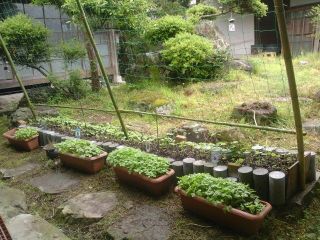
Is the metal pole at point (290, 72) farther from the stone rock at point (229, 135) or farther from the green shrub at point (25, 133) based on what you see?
the green shrub at point (25, 133)

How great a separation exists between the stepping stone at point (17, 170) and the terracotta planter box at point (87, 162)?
65 centimetres

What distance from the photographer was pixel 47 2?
8.71 metres

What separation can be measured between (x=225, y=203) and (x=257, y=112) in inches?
128

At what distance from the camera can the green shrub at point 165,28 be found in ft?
33.0

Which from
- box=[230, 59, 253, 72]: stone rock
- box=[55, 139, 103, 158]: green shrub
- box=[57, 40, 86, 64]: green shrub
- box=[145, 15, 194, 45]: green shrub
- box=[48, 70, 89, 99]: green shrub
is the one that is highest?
box=[145, 15, 194, 45]: green shrub

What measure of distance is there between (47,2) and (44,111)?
11.4 ft

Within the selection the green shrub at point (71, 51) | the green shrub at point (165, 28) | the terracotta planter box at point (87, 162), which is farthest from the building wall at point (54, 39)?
the terracotta planter box at point (87, 162)

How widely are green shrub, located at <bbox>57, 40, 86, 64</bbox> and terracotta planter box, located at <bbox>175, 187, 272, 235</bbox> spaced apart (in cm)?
704

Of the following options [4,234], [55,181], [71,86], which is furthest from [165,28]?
[4,234]

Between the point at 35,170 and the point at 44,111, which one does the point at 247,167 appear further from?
the point at 44,111

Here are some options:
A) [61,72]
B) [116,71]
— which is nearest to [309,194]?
[61,72]

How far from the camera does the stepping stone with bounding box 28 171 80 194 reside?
392 centimetres

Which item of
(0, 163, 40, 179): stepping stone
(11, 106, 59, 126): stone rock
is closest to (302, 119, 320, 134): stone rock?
(0, 163, 40, 179): stepping stone

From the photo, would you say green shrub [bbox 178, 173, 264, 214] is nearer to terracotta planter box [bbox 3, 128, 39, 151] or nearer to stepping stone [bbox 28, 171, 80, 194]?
stepping stone [bbox 28, 171, 80, 194]
